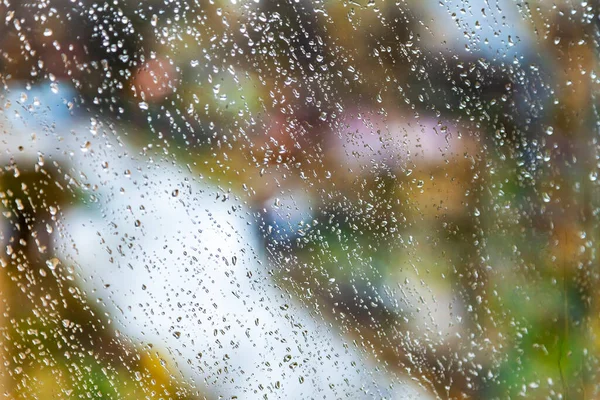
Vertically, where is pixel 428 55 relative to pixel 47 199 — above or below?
above

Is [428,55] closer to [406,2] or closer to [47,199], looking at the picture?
[406,2]

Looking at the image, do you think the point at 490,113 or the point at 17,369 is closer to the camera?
the point at 17,369

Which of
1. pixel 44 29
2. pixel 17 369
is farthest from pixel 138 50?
pixel 17 369

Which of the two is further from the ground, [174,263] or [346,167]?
[346,167]

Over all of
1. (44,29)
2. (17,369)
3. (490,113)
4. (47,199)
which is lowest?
(17,369)
